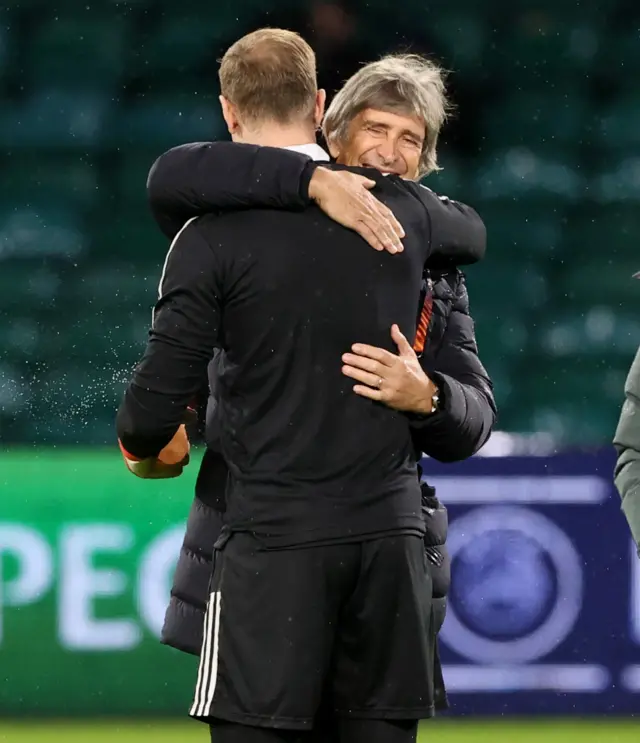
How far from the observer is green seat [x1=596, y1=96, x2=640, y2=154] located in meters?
5.24

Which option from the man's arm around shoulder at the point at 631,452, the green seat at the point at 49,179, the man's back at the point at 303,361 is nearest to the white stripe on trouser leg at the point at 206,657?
the man's back at the point at 303,361

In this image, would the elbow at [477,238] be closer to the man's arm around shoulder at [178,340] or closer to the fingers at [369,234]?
the fingers at [369,234]

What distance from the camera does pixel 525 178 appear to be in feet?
17.0

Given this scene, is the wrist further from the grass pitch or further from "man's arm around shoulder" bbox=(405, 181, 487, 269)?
the grass pitch

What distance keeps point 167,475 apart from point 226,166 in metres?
0.48

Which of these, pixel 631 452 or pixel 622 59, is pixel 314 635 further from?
pixel 622 59

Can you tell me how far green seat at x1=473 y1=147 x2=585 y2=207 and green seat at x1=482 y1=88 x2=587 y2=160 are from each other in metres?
0.05

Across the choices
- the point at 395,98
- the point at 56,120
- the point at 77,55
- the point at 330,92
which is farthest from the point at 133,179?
the point at 395,98

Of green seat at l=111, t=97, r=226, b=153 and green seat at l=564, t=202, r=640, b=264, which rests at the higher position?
green seat at l=111, t=97, r=226, b=153

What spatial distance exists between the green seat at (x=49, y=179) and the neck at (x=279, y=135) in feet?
10.9

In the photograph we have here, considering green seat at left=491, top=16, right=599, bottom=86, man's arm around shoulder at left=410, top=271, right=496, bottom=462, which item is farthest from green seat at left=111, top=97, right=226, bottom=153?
man's arm around shoulder at left=410, top=271, right=496, bottom=462

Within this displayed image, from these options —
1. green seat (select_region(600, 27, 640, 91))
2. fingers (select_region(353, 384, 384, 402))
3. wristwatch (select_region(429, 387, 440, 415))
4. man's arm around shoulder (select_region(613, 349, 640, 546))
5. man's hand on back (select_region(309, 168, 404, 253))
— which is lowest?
man's arm around shoulder (select_region(613, 349, 640, 546))

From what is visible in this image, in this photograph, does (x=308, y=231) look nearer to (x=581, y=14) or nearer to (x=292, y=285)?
(x=292, y=285)

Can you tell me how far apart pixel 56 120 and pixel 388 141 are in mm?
3257
